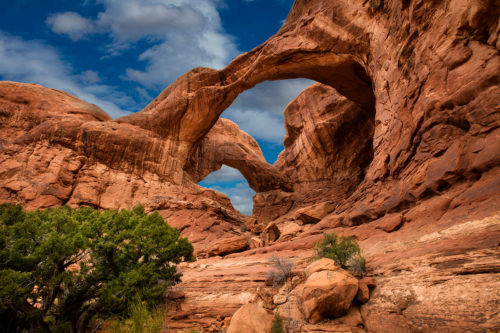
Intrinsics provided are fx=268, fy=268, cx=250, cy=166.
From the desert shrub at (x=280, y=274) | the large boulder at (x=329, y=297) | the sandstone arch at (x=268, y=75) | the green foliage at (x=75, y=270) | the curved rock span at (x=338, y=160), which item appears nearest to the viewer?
the large boulder at (x=329, y=297)

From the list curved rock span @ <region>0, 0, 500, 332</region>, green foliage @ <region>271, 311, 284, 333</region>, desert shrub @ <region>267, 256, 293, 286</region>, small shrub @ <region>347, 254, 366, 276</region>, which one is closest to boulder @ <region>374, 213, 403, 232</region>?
curved rock span @ <region>0, 0, 500, 332</region>

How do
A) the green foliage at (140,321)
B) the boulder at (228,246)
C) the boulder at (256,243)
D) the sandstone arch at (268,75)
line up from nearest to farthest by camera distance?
the green foliage at (140,321) < the boulder at (228,246) < the boulder at (256,243) < the sandstone arch at (268,75)

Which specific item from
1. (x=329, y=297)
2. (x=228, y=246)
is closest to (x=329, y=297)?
(x=329, y=297)

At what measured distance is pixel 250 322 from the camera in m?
4.72

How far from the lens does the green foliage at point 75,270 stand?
5688 mm

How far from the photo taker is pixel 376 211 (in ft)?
30.6

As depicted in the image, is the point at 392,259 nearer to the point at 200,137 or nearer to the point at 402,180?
the point at 402,180

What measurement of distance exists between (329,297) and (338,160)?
20193 millimetres

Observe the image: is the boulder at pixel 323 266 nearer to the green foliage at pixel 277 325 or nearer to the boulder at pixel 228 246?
the green foliage at pixel 277 325

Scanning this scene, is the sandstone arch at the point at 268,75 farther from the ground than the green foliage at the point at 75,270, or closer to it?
farther from the ground

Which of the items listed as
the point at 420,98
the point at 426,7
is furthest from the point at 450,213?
the point at 426,7

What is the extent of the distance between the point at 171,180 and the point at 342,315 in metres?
17.5

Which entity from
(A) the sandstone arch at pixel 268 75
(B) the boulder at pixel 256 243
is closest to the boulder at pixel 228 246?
(B) the boulder at pixel 256 243

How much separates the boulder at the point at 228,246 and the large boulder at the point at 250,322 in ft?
24.5
